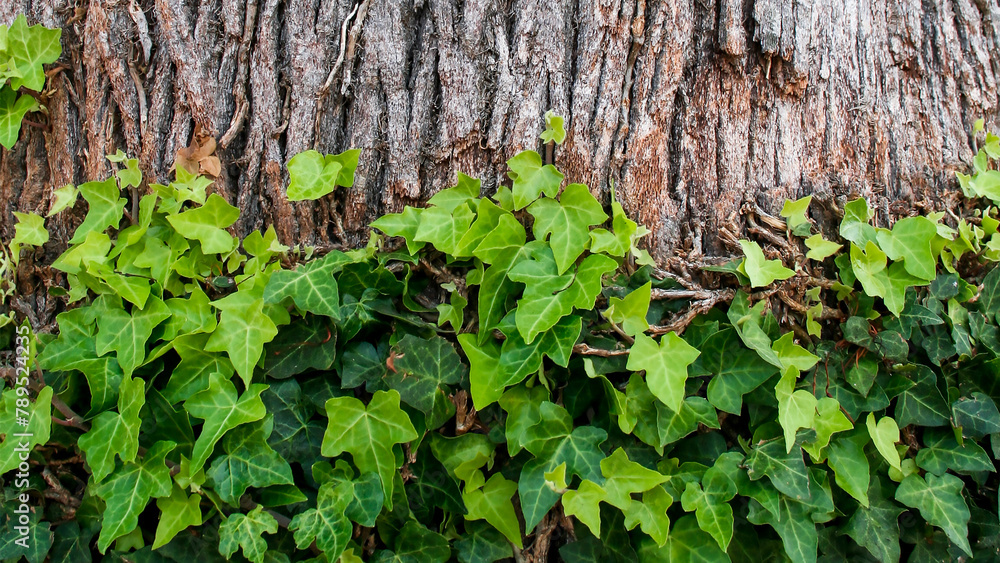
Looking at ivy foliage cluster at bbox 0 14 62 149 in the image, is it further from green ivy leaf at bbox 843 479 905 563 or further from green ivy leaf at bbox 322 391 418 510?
green ivy leaf at bbox 843 479 905 563

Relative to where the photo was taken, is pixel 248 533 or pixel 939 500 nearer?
pixel 248 533

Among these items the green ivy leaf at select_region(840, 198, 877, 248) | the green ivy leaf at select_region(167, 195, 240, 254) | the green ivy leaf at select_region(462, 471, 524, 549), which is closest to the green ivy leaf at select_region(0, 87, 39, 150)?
the green ivy leaf at select_region(167, 195, 240, 254)

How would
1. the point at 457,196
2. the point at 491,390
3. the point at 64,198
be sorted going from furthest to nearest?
1. the point at 64,198
2. the point at 457,196
3. the point at 491,390

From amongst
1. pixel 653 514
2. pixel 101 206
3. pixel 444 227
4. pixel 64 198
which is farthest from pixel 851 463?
pixel 64 198

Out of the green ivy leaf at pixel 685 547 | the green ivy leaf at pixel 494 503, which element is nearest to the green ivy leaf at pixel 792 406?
the green ivy leaf at pixel 685 547

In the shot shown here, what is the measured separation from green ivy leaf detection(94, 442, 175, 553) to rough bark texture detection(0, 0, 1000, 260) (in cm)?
60

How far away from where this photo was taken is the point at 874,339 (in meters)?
1.49

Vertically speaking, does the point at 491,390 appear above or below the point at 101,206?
below

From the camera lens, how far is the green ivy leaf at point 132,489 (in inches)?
52.8

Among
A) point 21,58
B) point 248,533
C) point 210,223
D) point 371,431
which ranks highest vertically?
point 21,58

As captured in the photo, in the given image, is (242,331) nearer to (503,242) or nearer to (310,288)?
(310,288)

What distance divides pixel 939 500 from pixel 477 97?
1.52m

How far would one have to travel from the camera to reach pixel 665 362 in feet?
4.34

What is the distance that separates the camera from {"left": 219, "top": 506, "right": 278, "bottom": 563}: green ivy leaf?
4.36 ft
